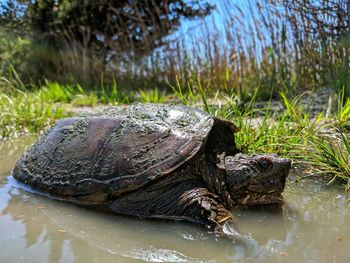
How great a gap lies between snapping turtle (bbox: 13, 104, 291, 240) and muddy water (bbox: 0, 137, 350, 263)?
85mm

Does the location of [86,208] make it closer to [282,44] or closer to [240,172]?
[240,172]

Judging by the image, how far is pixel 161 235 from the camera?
1915 millimetres

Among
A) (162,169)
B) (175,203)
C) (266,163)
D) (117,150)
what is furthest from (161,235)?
(266,163)

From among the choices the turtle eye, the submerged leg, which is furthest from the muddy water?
the turtle eye

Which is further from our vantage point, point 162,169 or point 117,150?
point 117,150

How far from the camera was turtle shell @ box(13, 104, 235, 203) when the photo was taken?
216 centimetres

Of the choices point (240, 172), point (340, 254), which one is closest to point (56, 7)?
point (240, 172)

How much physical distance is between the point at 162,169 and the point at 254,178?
528 millimetres

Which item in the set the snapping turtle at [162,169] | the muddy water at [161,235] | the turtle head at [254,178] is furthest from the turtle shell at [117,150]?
the turtle head at [254,178]

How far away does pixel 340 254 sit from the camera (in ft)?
5.60

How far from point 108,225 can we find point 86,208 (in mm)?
280

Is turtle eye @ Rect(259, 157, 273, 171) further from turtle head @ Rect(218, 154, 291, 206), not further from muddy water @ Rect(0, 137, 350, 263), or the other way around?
muddy water @ Rect(0, 137, 350, 263)

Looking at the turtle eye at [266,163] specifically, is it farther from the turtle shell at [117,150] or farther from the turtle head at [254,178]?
the turtle shell at [117,150]

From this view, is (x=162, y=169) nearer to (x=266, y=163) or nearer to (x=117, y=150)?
(x=117, y=150)
